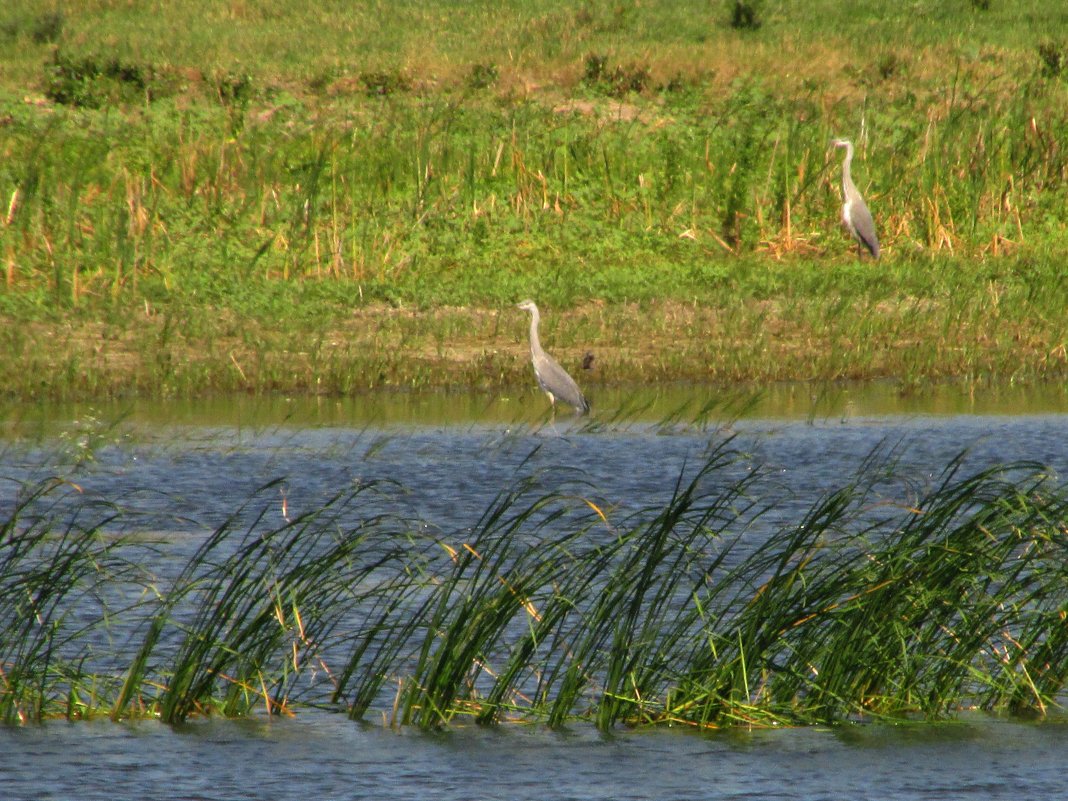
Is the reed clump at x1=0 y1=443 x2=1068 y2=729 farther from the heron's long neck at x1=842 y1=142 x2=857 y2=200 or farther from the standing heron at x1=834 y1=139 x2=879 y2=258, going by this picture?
the heron's long neck at x1=842 y1=142 x2=857 y2=200

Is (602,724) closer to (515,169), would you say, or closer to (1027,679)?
(1027,679)

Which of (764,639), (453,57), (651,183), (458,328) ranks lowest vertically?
(764,639)

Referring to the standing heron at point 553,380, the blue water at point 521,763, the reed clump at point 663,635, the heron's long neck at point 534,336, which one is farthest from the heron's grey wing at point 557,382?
the blue water at point 521,763

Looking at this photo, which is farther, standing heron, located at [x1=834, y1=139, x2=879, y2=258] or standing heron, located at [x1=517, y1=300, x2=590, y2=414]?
standing heron, located at [x1=834, y1=139, x2=879, y2=258]

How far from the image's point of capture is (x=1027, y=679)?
6.39m

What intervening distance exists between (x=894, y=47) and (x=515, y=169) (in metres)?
A: 9.77

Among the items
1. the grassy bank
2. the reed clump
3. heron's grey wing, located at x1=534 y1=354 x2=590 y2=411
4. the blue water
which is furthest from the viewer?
the grassy bank

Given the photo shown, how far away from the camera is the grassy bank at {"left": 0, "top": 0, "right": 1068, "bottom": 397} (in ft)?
52.2

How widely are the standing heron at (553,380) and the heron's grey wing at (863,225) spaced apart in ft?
15.5

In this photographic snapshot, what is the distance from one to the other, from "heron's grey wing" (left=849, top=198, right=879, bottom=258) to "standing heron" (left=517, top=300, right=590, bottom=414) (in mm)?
4738

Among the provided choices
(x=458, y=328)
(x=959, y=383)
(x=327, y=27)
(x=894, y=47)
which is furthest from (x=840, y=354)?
(x=327, y=27)

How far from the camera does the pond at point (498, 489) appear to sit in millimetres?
Answer: 5891

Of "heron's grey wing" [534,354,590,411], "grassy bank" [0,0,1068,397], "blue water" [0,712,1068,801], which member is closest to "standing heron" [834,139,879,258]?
"grassy bank" [0,0,1068,397]

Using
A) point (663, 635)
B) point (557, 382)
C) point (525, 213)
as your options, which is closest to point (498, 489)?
point (557, 382)
